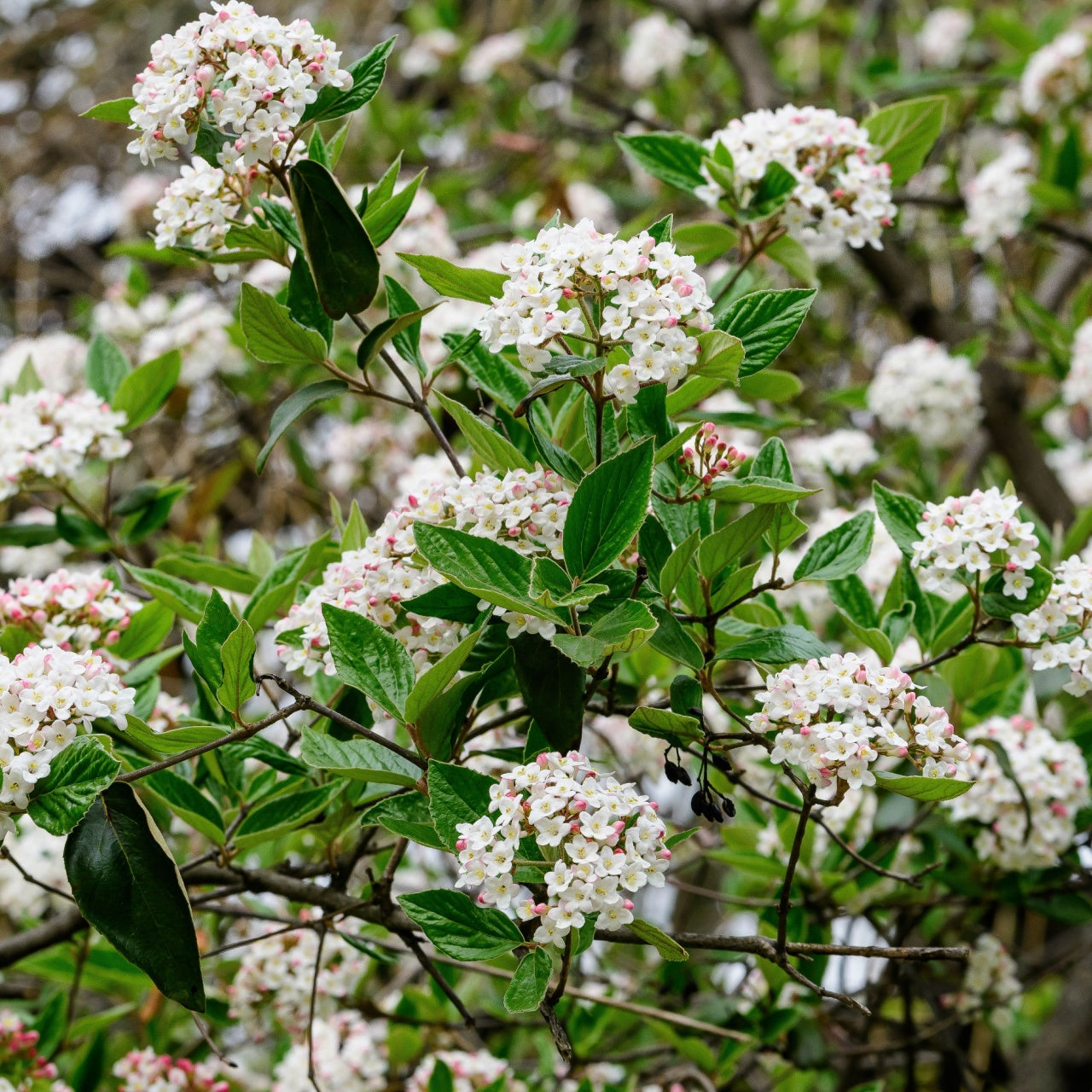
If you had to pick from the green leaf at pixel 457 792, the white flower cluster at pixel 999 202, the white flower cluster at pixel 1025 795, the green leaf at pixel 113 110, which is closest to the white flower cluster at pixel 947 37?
the white flower cluster at pixel 999 202

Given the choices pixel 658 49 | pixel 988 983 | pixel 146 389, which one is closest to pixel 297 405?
pixel 146 389

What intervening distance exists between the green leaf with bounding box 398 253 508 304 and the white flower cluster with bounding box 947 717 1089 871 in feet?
3.16

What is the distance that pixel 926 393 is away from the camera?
2.66 m

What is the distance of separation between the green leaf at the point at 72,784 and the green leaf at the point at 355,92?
0.64 meters

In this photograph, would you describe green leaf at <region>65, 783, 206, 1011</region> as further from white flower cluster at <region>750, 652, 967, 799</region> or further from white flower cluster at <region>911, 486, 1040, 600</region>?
white flower cluster at <region>911, 486, 1040, 600</region>

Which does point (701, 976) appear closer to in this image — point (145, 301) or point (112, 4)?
point (145, 301)

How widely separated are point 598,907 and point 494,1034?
1436 mm

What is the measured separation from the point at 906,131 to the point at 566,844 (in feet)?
3.83

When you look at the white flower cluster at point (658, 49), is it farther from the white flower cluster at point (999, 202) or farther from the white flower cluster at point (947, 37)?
the white flower cluster at point (999, 202)

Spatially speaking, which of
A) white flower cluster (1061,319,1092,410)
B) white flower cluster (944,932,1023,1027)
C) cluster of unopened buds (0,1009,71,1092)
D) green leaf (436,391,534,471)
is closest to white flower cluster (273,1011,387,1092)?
cluster of unopened buds (0,1009,71,1092)

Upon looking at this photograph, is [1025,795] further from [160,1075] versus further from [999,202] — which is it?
[999,202]

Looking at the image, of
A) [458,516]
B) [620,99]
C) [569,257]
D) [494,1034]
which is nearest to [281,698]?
[494,1034]

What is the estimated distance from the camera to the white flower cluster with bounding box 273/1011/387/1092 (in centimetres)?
184

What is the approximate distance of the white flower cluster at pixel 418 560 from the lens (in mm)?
1147
